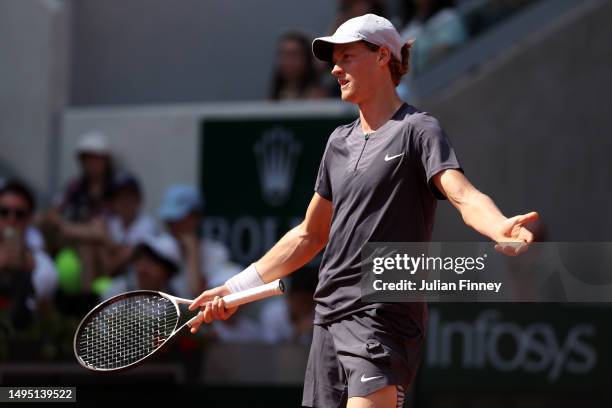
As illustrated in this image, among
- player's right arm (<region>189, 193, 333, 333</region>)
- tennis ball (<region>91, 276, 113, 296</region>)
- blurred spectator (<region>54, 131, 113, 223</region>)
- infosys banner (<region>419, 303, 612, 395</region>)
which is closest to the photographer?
player's right arm (<region>189, 193, 333, 333</region>)

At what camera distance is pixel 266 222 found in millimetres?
10141

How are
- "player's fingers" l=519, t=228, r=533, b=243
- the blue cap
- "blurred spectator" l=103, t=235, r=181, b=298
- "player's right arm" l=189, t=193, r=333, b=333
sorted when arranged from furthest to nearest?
the blue cap, "blurred spectator" l=103, t=235, r=181, b=298, "player's right arm" l=189, t=193, r=333, b=333, "player's fingers" l=519, t=228, r=533, b=243

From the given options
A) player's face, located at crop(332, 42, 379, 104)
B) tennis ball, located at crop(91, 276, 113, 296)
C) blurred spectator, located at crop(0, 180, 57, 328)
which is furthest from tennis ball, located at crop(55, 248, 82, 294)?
player's face, located at crop(332, 42, 379, 104)

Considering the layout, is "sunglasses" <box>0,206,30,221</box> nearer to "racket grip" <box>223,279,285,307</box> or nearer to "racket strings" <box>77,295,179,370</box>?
"racket strings" <box>77,295,179,370</box>

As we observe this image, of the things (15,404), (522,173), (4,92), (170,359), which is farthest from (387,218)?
(4,92)

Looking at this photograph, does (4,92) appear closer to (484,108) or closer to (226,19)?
(226,19)

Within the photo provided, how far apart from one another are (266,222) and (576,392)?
2887 mm

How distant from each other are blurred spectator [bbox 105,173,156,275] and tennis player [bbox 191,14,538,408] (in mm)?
4805

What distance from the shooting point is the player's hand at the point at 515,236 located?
386 centimetres

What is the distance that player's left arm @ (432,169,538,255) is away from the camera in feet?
12.8

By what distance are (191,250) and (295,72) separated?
1966 mm

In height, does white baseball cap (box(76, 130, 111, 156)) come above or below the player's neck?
above

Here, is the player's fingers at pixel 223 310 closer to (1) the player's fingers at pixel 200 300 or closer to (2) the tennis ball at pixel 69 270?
(1) the player's fingers at pixel 200 300

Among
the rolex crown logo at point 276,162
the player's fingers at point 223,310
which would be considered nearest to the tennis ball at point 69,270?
the rolex crown logo at point 276,162
